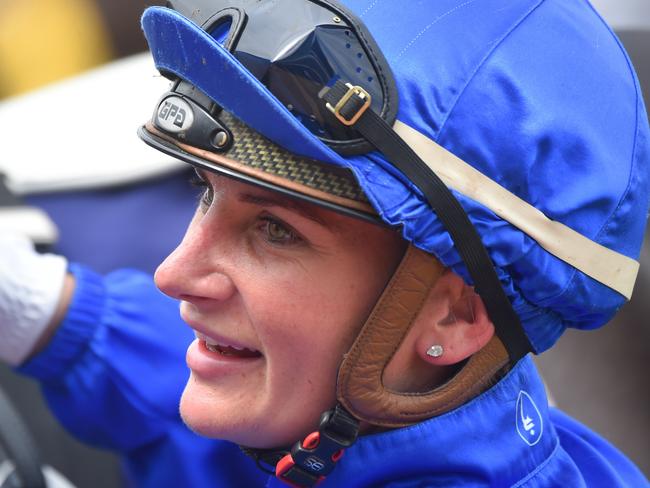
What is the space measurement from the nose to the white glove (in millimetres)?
811

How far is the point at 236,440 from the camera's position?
1633 mm

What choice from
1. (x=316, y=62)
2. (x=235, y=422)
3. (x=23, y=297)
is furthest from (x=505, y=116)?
(x=23, y=297)

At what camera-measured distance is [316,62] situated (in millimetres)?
1433

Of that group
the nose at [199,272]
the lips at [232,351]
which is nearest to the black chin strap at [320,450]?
the lips at [232,351]

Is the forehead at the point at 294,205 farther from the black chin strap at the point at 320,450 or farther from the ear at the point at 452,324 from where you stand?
the black chin strap at the point at 320,450

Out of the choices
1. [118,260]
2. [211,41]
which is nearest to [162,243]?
[118,260]

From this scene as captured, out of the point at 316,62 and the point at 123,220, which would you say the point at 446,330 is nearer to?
the point at 316,62

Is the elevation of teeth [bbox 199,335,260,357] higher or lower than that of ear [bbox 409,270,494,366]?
lower

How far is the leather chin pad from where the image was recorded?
1500 mm

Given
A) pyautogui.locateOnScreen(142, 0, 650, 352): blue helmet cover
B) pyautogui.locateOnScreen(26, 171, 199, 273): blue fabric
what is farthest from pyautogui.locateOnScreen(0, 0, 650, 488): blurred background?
pyautogui.locateOnScreen(142, 0, 650, 352): blue helmet cover

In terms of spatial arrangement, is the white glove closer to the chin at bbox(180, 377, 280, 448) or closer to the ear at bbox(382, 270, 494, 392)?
the chin at bbox(180, 377, 280, 448)

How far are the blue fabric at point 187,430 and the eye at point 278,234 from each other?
378 millimetres

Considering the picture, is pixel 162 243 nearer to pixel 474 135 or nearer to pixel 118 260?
pixel 118 260

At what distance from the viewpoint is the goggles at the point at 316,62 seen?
56.3 inches
